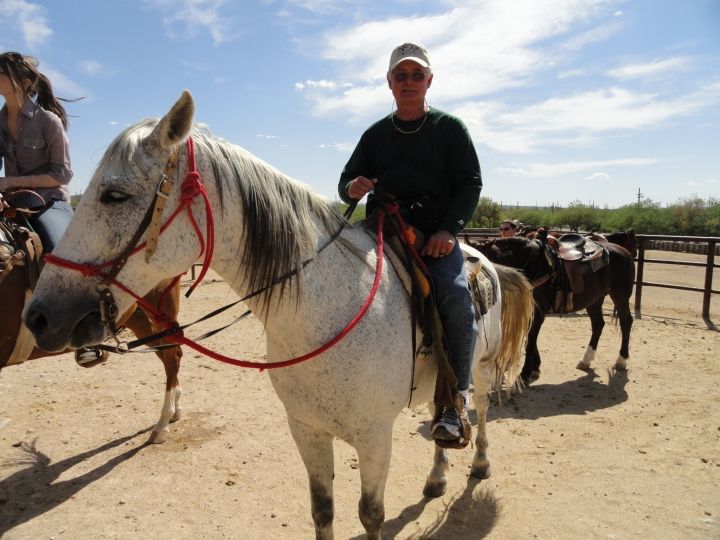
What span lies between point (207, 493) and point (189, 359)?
124 inches

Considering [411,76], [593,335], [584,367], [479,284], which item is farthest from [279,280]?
[593,335]

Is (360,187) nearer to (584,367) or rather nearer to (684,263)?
(584,367)

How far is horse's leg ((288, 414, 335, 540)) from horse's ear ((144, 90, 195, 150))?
4.48 ft

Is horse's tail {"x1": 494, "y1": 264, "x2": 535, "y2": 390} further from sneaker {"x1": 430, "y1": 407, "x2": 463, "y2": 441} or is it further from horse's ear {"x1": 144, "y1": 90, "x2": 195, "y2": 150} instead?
horse's ear {"x1": 144, "y1": 90, "x2": 195, "y2": 150}

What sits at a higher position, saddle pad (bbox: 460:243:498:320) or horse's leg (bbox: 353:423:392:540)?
saddle pad (bbox: 460:243:498:320)

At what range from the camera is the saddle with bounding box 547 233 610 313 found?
5.99m

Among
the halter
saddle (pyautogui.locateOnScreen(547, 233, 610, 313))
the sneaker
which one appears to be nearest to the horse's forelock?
the halter

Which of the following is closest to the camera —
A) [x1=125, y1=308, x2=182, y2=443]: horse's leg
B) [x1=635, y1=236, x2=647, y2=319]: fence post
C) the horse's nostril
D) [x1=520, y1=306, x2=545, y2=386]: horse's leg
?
the horse's nostril

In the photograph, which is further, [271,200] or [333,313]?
[333,313]

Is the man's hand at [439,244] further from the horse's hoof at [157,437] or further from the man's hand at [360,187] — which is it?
the horse's hoof at [157,437]

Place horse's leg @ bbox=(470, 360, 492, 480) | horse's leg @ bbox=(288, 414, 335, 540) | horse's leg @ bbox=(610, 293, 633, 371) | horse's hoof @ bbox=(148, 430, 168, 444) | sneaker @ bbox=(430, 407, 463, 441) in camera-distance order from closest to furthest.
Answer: horse's leg @ bbox=(288, 414, 335, 540)
sneaker @ bbox=(430, 407, 463, 441)
horse's leg @ bbox=(470, 360, 492, 480)
horse's hoof @ bbox=(148, 430, 168, 444)
horse's leg @ bbox=(610, 293, 633, 371)

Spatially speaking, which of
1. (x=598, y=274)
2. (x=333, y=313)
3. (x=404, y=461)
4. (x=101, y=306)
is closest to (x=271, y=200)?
(x=333, y=313)

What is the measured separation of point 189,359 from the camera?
6215 millimetres

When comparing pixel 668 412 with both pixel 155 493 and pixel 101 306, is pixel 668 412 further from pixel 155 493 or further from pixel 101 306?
pixel 101 306
